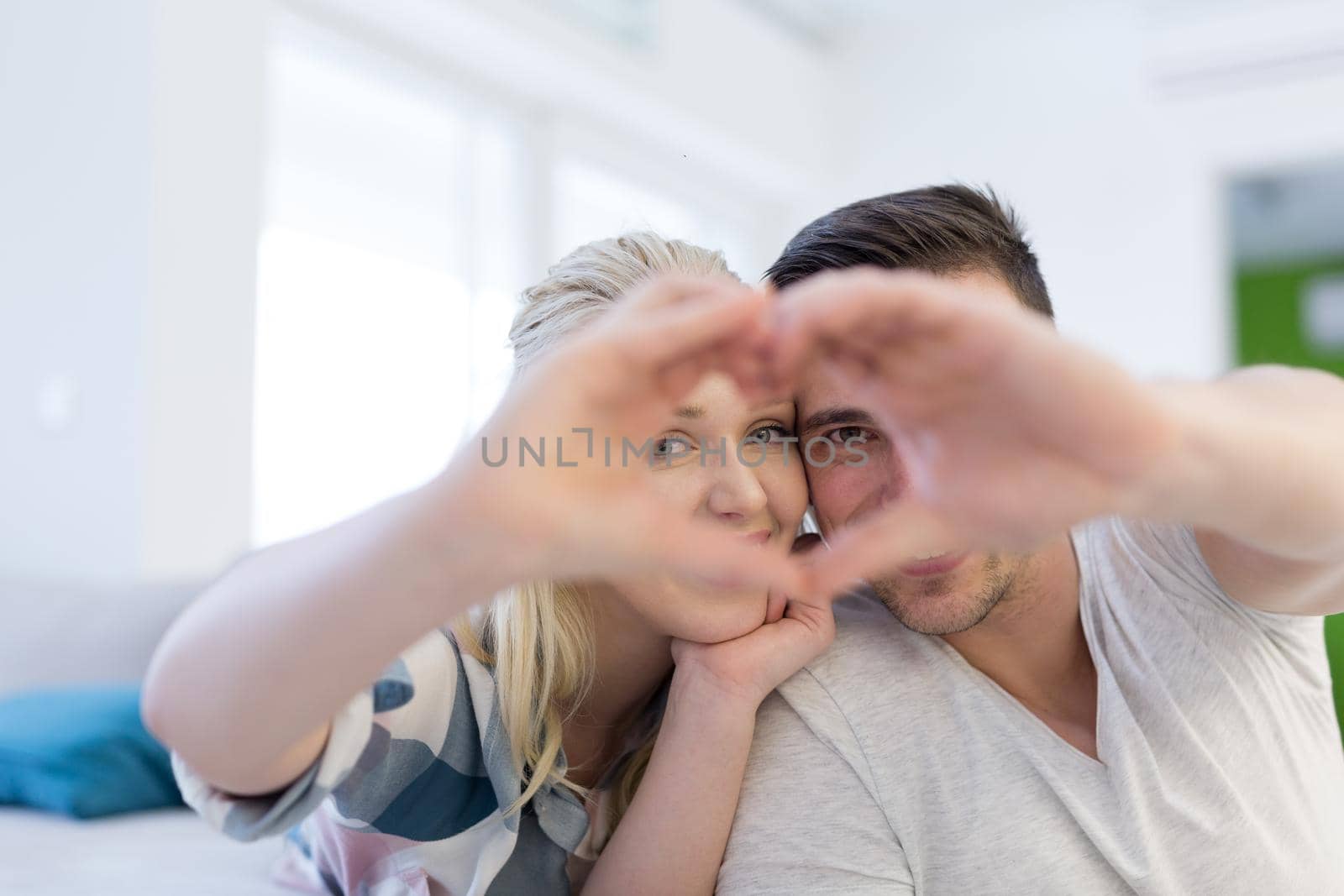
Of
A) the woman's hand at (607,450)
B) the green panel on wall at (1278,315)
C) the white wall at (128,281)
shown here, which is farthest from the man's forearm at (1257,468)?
the green panel on wall at (1278,315)

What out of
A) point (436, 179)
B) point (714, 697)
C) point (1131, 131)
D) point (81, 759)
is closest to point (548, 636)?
point (714, 697)

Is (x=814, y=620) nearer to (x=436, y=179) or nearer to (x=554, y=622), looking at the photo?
(x=554, y=622)

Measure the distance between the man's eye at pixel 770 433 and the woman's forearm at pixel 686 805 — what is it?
28 centimetres

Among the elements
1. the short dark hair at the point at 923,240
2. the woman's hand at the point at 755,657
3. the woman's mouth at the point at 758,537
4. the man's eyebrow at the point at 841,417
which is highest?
the short dark hair at the point at 923,240

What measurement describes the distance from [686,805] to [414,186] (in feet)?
10.7

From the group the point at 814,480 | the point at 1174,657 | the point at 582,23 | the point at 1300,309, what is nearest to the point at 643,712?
the point at 814,480

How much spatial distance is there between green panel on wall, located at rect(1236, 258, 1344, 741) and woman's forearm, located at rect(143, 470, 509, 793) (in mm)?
7820

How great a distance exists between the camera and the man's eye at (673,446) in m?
1.22

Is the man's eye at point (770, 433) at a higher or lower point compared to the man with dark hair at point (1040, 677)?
higher

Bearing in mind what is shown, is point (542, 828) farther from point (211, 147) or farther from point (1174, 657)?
point (211, 147)

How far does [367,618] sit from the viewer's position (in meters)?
0.72

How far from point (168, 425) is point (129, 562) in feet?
1.16

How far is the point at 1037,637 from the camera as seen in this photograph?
131 cm

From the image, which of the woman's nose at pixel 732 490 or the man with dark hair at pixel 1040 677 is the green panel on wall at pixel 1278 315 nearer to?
the man with dark hair at pixel 1040 677
